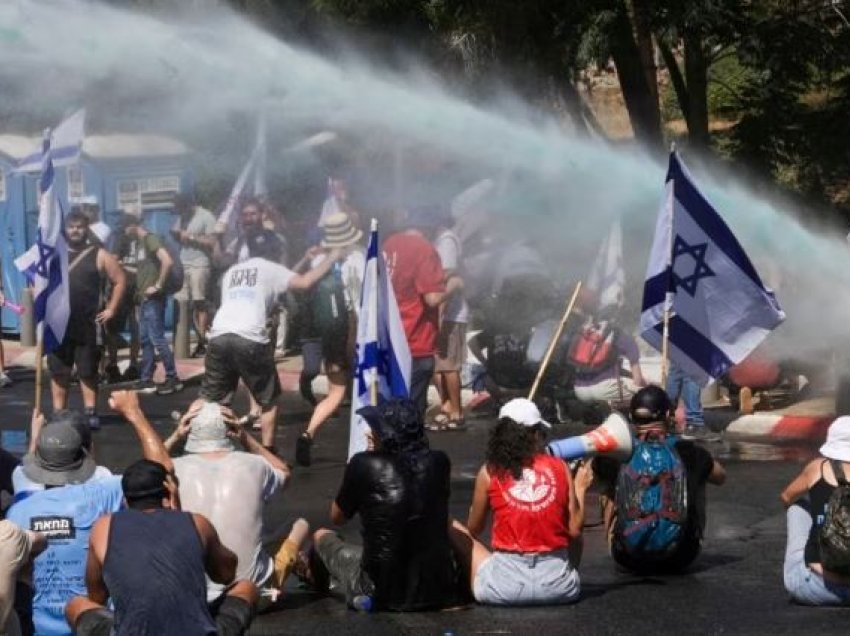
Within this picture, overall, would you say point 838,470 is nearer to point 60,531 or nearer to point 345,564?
point 345,564

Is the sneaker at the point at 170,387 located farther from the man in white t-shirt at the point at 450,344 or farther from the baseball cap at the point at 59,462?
the baseball cap at the point at 59,462

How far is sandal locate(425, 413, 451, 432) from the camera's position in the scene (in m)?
16.0

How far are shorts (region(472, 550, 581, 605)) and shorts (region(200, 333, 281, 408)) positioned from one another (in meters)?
4.77

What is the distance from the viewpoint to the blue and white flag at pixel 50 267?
13.3 meters

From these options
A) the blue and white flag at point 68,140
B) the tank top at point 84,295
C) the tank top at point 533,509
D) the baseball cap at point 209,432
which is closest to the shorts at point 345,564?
the tank top at point 533,509

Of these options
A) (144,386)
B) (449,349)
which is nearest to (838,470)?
(449,349)

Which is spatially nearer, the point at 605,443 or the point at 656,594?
the point at 656,594

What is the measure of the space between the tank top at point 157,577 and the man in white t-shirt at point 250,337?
21.7 feet

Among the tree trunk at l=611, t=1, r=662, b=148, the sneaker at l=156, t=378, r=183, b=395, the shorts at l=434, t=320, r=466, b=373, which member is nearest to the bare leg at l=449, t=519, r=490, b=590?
the shorts at l=434, t=320, r=466, b=373

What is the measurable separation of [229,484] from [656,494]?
2.18 metres

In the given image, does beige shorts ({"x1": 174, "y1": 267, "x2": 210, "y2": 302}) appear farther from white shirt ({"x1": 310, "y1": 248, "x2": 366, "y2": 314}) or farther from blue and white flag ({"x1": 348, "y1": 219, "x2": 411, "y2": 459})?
blue and white flag ({"x1": 348, "y1": 219, "x2": 411, "y2": 459})

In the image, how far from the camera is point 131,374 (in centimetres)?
2002

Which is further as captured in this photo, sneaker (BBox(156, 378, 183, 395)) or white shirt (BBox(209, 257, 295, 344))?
sneaker (BBox(156, 378, 183, 395))

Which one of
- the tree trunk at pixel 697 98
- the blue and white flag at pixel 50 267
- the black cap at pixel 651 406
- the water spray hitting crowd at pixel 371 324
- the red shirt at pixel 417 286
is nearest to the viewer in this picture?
the water spray hitting crowd at pixel 371 324
